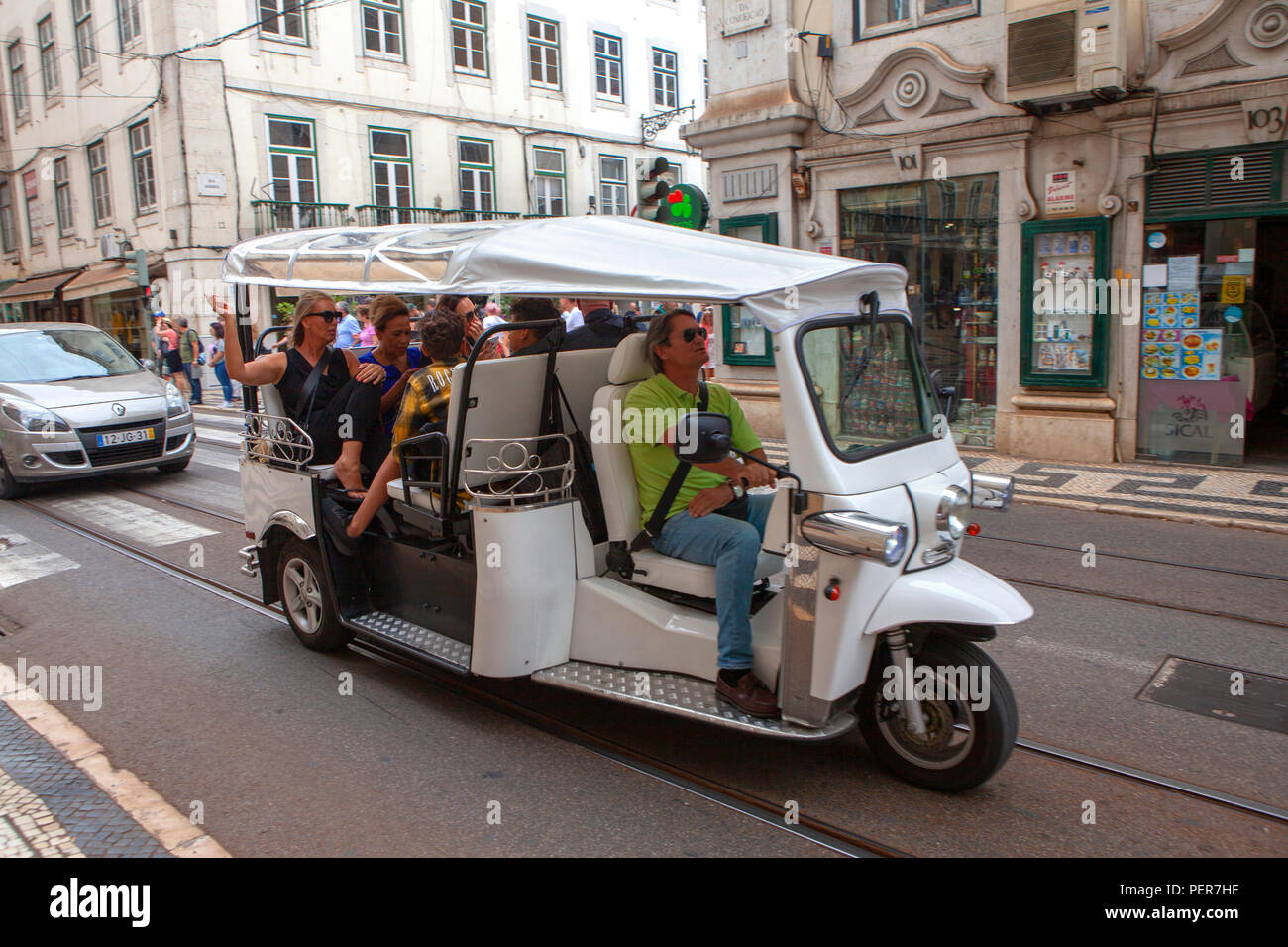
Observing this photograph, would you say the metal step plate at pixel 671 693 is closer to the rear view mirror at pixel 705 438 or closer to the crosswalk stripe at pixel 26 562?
the rear view mirror at pixel 705 438

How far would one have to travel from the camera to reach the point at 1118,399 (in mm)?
10531

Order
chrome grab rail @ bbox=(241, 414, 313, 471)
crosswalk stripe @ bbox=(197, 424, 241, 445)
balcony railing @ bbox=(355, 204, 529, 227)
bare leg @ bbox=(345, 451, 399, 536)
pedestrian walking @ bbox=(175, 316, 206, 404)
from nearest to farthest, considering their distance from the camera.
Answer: bare leg @ bbox=(345, 451, 399, 536), chrome grab rail @ bbox=(241, 414, 313, 471), crosswalk stripe @ bbox=(197, 424, 241, 445), pedestrian walking @ bbox=(175, 316, 206, 404), balcony railing @ bbox=(355, 204, 529, 227)

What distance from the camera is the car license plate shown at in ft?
32.4

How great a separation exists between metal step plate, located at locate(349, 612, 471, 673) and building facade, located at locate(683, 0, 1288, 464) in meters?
5.10

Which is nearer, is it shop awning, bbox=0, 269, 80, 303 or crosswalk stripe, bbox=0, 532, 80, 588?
crosswalk stripe, bbox=0, 532, 80, 588

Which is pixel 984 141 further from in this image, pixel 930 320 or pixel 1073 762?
pixel 1073 762

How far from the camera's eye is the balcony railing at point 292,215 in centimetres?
2248

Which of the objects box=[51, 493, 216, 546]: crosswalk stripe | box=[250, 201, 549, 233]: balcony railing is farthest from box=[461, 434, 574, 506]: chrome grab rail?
box=[250, 201, 549, 233]: balcony railing

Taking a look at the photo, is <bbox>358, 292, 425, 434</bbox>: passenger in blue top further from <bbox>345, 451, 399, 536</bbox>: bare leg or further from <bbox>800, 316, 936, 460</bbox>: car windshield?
<bbox>800, 316, 936, 460</bbox>: car windshield

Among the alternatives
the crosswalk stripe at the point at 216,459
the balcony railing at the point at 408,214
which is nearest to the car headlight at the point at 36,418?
the crosswalk stripe at the point at 216,459

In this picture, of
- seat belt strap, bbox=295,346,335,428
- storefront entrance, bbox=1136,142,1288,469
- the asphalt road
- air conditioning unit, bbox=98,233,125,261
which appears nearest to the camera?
the asphalt road

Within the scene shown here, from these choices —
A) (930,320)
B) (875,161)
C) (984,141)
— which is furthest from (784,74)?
(930,320)

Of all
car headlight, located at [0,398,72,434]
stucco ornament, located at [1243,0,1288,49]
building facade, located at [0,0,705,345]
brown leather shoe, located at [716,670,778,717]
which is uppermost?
building facade, located at [0,0,705,345]

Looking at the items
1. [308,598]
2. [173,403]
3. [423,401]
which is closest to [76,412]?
[173,403]
